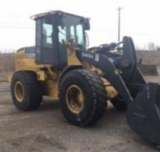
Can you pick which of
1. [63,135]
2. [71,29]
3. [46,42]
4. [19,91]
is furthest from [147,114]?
[19,91]

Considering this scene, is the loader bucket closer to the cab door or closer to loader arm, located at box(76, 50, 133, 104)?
loader arm, located at box(76, 50, 133, 104)

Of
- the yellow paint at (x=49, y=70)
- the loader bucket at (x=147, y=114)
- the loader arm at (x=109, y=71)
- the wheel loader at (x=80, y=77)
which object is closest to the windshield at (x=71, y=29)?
the wheel loader at (x=80, y=77)

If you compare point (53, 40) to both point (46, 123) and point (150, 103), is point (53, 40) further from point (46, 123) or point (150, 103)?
point (150, 103)

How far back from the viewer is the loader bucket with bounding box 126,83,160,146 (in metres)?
5.88

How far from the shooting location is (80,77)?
718cm

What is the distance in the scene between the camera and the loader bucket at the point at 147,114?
588 centimetres

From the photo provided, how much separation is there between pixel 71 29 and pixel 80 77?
245 cm

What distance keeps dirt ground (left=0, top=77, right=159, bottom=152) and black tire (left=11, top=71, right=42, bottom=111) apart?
60 centimetres

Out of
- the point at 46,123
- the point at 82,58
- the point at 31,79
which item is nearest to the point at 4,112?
the point at 31,79

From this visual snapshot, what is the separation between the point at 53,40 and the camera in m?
9.11

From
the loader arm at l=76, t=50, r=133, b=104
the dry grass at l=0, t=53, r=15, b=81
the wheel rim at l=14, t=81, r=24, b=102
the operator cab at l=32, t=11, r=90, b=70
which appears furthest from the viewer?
the dry grass at l=0, t=53, r=15, b=81

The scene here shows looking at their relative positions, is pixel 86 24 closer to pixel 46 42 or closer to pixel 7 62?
pixel 46 42

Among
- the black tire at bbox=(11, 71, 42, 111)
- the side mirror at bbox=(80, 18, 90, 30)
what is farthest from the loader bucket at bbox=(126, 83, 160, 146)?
the side mirror at bbox=(80, 18, 90, 30)

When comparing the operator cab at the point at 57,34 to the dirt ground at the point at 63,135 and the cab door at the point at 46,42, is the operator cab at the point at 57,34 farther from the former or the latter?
the dirt ground at the point at 63,135
